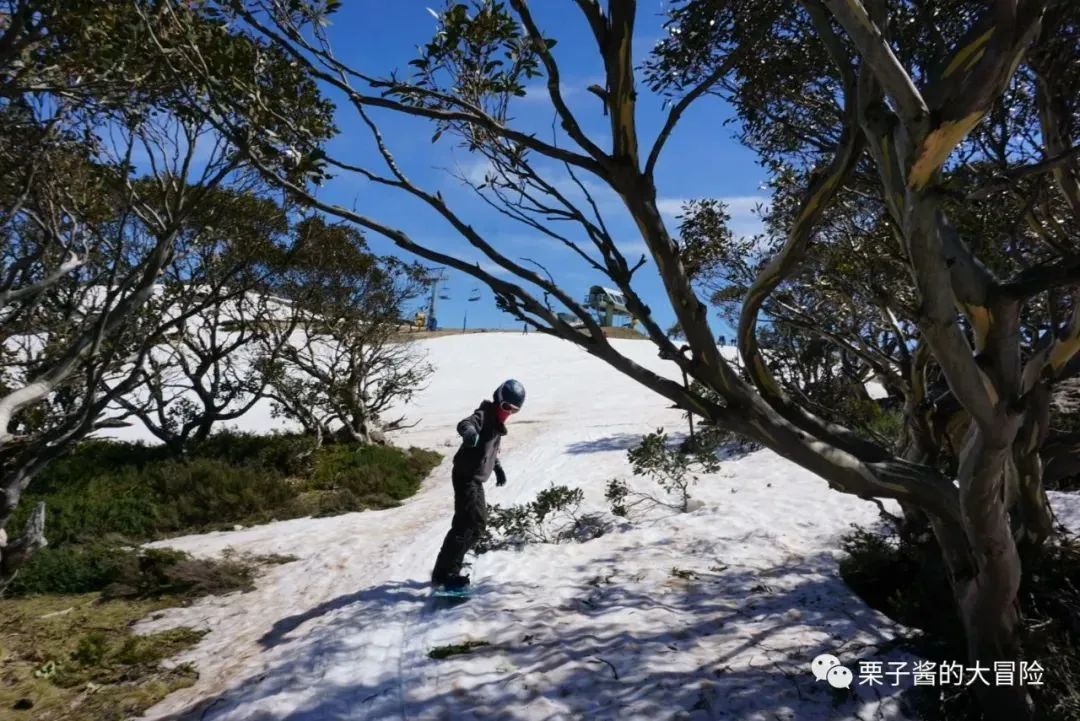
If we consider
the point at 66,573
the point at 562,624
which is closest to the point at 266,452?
the point at 66,573

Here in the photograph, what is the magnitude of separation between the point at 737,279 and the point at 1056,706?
→ 6002 millimetres

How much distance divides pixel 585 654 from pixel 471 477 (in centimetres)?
183

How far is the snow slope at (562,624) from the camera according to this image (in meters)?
4.20

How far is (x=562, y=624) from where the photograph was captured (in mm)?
5223

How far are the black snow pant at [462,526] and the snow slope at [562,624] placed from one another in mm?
333

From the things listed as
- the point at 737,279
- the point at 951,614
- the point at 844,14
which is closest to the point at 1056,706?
the point at 951,614

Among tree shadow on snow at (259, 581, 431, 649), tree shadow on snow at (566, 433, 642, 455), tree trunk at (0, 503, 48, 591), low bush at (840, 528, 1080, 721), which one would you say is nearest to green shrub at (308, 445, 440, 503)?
tree shadow on snow at (566, 433, 642, 455)

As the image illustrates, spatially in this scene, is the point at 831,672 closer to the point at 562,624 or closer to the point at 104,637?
the point at 562,624

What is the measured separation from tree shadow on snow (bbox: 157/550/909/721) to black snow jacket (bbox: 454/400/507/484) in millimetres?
1026

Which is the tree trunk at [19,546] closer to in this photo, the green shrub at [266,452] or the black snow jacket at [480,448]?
the black snow jacket at [480,448]

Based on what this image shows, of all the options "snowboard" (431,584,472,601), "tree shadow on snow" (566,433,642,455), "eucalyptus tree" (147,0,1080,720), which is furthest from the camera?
"tree shadow on snow" (566,433,642,455)

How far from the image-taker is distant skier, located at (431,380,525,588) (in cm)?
589

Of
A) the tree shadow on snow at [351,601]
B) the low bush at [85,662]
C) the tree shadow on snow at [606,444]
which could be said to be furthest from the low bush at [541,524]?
the tree shadow on snow at [606,444]

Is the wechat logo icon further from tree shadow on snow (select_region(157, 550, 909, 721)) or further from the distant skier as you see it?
the distant skier
